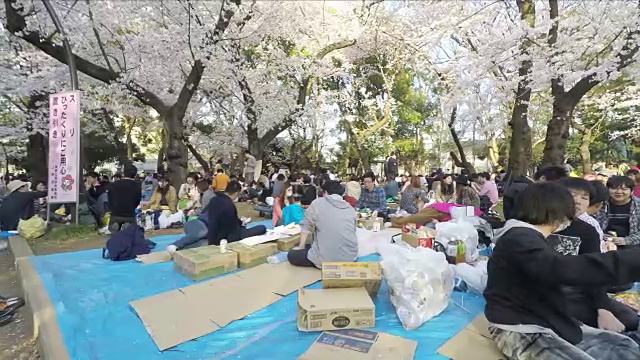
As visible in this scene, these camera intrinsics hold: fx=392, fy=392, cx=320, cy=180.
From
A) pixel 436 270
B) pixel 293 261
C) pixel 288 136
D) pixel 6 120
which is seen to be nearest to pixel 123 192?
pixel 293 261

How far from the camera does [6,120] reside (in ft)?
52.6

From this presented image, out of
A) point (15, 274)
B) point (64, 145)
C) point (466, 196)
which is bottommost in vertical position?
point (15, 274)

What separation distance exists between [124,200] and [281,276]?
345 cm

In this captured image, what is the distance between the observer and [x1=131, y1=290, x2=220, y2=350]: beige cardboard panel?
112 inches

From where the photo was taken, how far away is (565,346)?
191 cm

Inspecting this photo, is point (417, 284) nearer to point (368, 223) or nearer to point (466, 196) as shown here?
point (368, 223)

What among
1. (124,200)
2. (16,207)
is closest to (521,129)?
(124,200)

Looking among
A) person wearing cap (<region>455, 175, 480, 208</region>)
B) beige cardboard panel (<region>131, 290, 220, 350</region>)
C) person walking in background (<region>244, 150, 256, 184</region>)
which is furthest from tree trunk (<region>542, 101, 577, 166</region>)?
person walking in background (<region>244, 150, 256, 184</region>)

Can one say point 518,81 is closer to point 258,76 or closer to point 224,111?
point 258,76

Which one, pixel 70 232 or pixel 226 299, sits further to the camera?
pixel 70 232

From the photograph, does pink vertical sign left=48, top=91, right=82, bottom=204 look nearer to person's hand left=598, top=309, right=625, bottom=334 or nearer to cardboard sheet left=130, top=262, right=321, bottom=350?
cardboard sheet left=130, top=262, right=321, bottom=350

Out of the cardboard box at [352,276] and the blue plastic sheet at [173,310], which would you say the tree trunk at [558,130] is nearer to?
the blue plastic sheet at [173,310]

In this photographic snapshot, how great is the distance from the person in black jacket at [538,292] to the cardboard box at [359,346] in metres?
0.62

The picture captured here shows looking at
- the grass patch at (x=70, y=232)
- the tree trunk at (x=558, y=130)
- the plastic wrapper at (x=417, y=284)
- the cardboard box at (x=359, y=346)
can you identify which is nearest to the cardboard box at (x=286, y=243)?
the plastic wrapper at (x=417, y=284)
